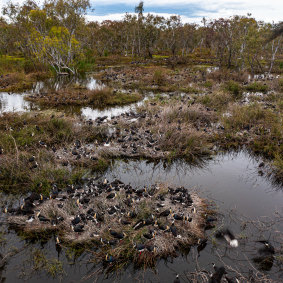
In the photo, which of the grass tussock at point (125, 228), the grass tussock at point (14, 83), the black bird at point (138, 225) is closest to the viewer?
the grass tussock at point (125, 228)

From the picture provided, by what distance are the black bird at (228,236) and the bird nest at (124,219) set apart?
0.53 m

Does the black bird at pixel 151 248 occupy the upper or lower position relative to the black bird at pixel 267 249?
upper

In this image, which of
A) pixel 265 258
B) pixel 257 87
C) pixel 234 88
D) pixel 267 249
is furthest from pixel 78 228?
pixel 257 87

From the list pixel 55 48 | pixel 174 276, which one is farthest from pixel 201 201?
pixel 55 48

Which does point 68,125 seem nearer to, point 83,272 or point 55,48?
point 83,272

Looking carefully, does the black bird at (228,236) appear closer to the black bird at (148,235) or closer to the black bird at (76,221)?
the black bird at (148,235)

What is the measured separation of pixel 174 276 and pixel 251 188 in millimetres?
5546

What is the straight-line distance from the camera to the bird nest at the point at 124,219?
6570mm

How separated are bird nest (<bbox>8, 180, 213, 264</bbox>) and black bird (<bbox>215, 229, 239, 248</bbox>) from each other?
528 millimetres

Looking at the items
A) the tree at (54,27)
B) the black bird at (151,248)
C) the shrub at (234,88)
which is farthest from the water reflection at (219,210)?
the tree at (54,27)

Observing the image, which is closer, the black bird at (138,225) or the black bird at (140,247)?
the black bird at (140,247)

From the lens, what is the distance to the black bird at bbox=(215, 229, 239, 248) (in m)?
7.00

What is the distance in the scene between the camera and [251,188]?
9805mm

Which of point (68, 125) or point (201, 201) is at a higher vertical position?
point (68, 125)
